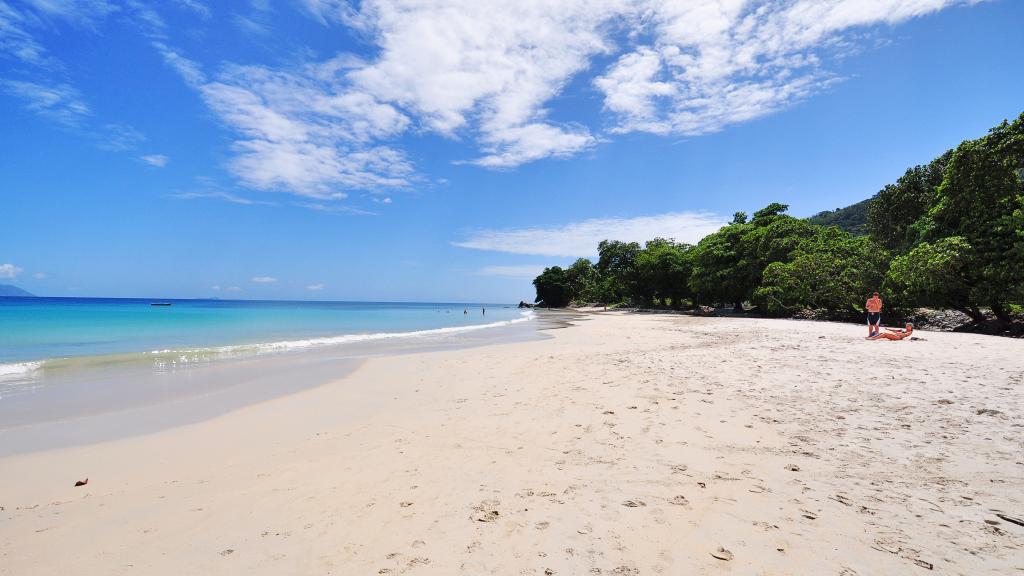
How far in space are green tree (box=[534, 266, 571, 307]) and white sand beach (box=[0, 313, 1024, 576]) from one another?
98017 mm

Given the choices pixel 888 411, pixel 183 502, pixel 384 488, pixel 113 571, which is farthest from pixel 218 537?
pixel 888 411

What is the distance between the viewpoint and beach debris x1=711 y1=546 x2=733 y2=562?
310cm

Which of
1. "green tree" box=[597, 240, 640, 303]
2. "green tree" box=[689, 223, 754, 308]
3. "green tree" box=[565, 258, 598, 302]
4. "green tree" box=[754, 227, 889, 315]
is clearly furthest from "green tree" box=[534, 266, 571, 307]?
"green tree" box=[754, 227, 889, 315]

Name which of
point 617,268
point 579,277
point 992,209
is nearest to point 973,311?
point 992,209

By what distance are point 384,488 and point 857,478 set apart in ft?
16.1

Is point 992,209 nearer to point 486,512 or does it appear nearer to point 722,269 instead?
point 486,512

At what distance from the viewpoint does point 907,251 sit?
77.7ft

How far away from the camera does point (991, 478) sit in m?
4.23

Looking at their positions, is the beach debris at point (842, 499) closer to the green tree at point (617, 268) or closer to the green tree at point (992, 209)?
the green tree at point (992, 209)

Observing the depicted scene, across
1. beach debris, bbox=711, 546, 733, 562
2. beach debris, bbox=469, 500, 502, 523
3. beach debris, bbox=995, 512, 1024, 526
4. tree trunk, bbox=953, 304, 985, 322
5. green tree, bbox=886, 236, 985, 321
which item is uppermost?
green tree, bbox=886, 236, 985, 321

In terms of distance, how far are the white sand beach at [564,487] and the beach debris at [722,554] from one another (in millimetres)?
17

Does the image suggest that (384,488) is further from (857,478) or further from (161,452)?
(857,478)

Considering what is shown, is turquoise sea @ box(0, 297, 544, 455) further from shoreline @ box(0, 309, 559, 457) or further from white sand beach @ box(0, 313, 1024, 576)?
white sand beach @ box(0, 313, 1024, 576)

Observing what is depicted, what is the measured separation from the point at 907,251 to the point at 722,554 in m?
29.5
